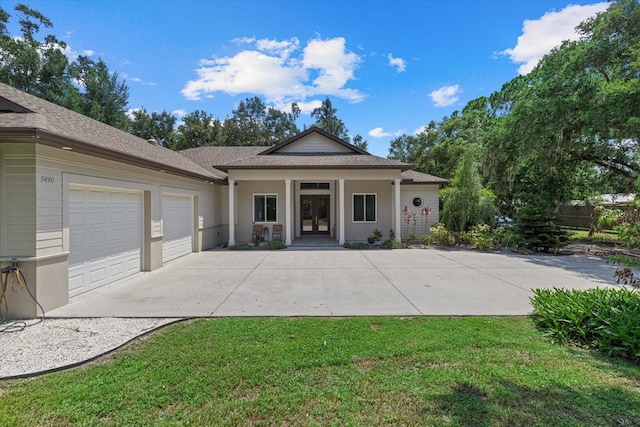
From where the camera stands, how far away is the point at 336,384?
311cm

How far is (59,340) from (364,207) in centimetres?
1302

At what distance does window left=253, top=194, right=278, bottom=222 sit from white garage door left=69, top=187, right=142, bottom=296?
7.08 meters

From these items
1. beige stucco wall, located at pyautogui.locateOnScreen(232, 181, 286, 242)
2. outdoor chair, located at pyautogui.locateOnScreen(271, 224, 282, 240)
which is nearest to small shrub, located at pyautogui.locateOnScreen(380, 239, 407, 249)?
outdoor chair, located at pyautogui.locateOnScreen(271, 224, 282, 240)

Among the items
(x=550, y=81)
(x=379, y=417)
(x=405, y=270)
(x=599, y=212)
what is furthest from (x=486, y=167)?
(x=379, y=417)

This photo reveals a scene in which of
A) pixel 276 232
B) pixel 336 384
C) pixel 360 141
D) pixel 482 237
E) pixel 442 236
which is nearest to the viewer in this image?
pixel 336 384

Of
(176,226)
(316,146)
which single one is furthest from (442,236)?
(176,226)

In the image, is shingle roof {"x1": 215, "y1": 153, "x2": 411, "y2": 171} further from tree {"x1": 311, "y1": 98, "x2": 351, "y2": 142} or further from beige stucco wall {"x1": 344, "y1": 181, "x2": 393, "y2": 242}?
tree {"x1": 311, "y1": 98, "x2": 351, "y2": 142}

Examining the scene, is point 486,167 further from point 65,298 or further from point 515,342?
point 65,298

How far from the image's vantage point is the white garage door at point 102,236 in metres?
6.15

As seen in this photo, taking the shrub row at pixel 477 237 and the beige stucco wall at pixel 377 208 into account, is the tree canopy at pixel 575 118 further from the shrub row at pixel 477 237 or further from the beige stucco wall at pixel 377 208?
the beige stucco wall at pixel 377 208

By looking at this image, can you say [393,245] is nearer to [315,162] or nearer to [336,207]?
[336,207]

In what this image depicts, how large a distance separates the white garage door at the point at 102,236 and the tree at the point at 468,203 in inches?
525

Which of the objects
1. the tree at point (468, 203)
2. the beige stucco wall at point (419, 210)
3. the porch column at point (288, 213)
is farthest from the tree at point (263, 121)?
the tree at point (468, 203)

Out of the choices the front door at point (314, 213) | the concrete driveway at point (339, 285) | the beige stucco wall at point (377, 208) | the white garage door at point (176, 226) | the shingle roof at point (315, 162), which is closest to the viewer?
the concrete driveway at point (339, 285)
